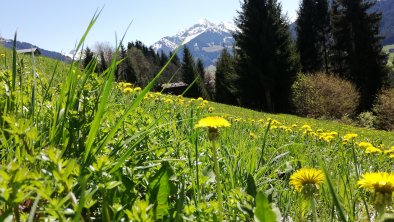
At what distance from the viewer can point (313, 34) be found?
123 ft

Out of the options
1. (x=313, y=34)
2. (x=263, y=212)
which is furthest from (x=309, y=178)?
(x=313, y=34)

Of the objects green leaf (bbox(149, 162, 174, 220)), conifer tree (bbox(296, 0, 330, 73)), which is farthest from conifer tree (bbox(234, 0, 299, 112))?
green leaf (bbox(149, 162, 174, 220))

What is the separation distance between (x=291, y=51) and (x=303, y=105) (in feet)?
17.3

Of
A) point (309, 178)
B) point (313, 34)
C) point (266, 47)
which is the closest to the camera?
point (309, 178)

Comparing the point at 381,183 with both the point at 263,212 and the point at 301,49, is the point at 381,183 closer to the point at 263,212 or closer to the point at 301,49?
the point at 263,212

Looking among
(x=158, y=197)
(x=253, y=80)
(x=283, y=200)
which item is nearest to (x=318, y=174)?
(x=158, y=197)

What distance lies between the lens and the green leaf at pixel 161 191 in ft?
3.02

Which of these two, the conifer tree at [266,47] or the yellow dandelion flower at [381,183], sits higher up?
the conifer tree at [266,47]

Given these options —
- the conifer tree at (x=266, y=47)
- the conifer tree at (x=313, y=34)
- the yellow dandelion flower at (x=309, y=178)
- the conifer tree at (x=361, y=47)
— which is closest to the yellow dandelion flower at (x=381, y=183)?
the yellow dandelion flower at (x=309, y=178)

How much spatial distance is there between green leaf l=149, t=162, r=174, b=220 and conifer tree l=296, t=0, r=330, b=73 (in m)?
37.1

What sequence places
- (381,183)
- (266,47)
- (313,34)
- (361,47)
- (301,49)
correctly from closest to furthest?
(381,183), (266,47), (361,47), (301,49), (313,34)

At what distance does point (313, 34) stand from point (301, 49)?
84.9 inches

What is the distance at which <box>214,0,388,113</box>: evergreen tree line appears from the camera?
93.3ft

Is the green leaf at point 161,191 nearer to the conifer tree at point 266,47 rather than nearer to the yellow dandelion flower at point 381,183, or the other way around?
the yellow dandelion flower at point 381,183
